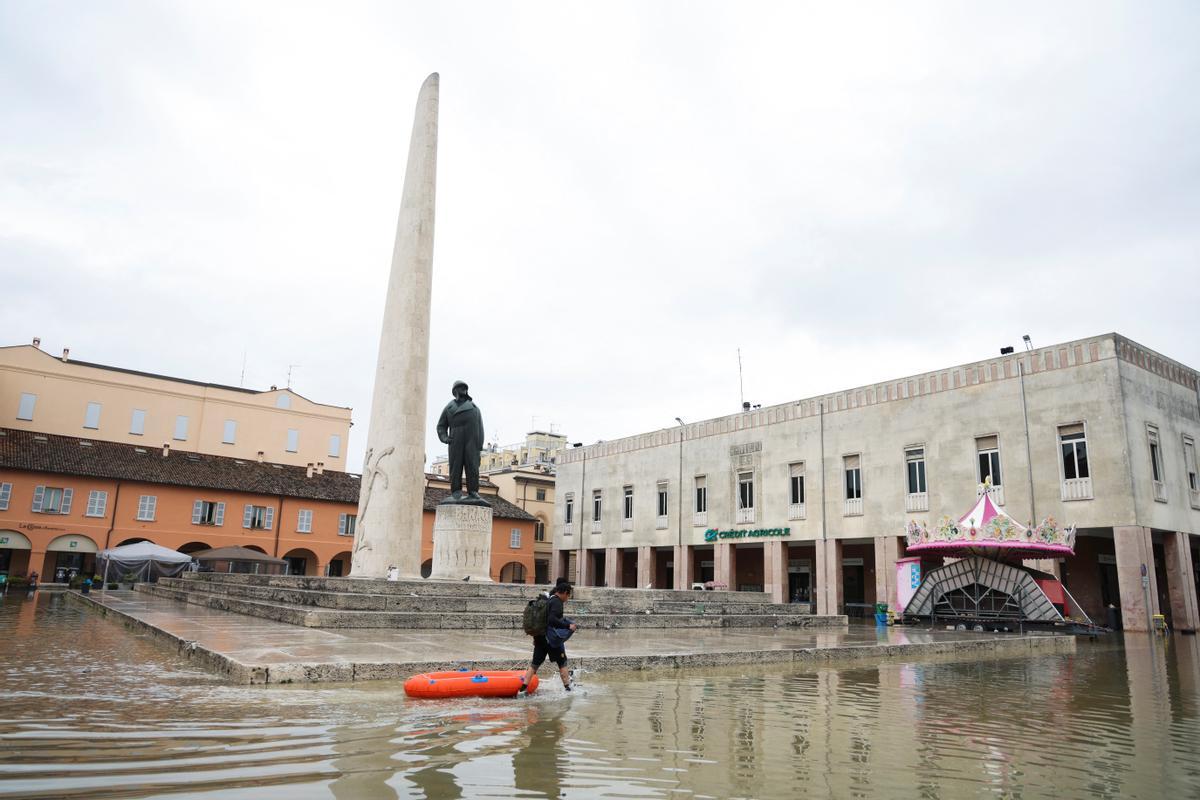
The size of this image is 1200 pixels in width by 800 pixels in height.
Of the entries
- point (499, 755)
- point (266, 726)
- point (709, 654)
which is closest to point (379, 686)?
point (266, 726)

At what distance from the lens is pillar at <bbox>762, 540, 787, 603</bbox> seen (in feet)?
111

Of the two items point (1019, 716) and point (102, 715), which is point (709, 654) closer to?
point (1019, 716)

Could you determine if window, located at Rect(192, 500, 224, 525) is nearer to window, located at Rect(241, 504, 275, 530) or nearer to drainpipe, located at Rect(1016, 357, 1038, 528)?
window, located at Rect(241, 504, 275, 530)

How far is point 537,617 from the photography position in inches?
303

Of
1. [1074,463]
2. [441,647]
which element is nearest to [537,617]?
[441,647]

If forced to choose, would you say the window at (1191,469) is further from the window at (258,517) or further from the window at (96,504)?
the window at (96,504)

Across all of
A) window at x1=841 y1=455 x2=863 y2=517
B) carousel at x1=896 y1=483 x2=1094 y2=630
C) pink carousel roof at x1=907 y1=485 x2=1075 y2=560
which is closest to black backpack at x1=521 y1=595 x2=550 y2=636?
carousel at x1=896 y1=483 x2=1094 y2=630

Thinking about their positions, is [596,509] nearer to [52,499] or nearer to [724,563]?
[724,563]

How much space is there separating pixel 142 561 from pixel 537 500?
89.8 ft

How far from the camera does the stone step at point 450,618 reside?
12.6m

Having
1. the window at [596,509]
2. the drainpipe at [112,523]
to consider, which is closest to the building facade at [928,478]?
the window at [596,509]

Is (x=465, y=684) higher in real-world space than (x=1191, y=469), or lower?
lower

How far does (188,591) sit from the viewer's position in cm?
2142

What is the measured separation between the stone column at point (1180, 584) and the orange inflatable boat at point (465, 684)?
25.8 m
